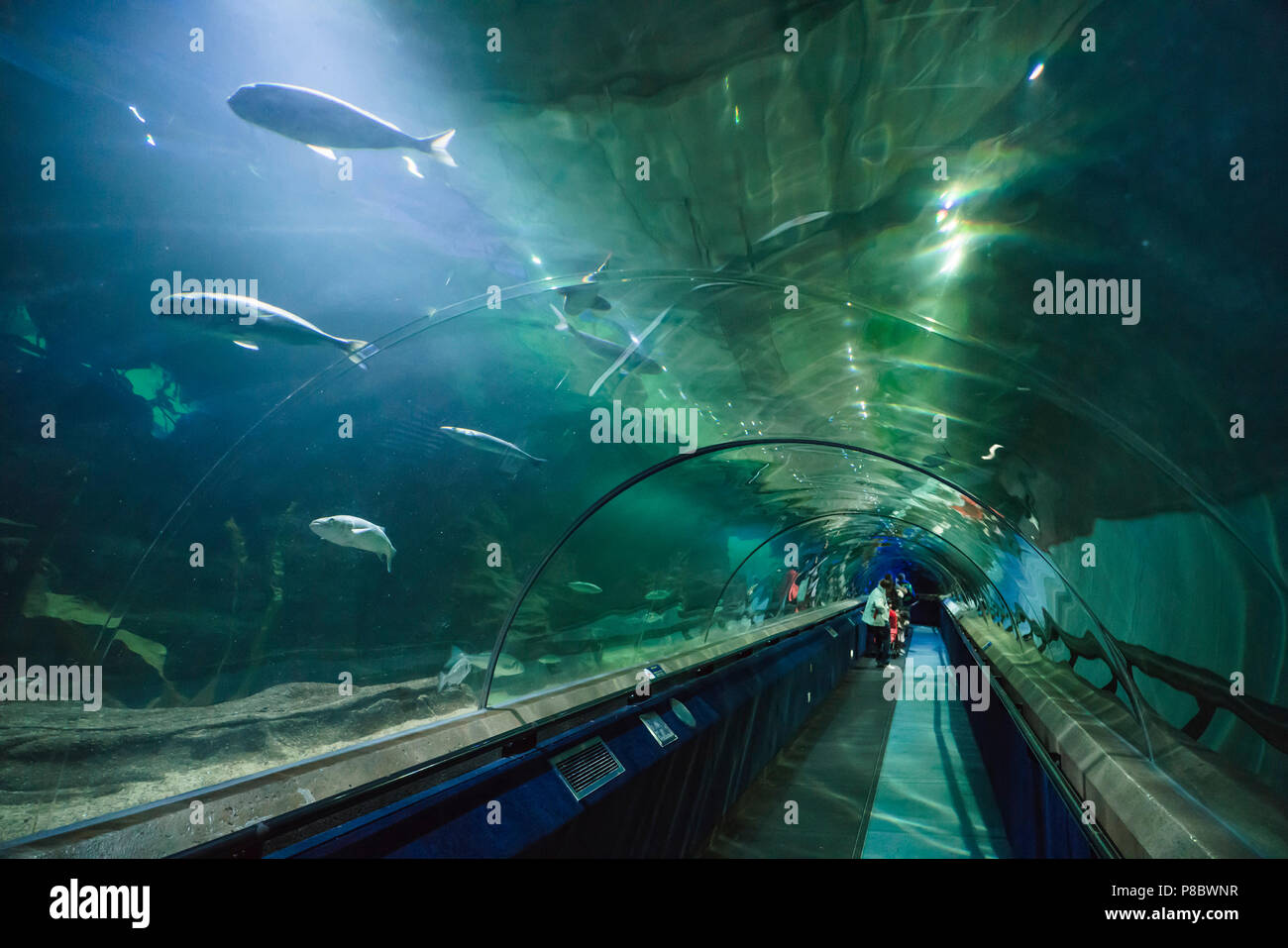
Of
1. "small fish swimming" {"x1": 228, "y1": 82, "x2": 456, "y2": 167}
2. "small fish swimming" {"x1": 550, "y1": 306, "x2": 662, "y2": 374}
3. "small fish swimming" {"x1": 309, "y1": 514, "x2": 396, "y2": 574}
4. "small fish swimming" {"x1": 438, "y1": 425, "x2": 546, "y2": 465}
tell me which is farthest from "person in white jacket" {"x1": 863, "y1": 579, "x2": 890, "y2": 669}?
"small fish swimming" {"x1": 228, "y1": 82, "x2": 456, "y2": 167}

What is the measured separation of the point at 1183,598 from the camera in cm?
427

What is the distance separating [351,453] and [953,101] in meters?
6.44

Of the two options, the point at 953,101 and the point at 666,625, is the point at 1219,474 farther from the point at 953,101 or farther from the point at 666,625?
the point at 666,625

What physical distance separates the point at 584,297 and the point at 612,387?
1.68 m

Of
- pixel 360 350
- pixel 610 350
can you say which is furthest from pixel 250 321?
pixel 610 350

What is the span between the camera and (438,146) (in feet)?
11.9

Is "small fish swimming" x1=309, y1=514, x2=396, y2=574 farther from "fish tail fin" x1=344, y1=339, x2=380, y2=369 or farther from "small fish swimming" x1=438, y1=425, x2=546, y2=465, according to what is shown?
"fish tail fin" x1=344, y1=339, x2=380, y2=369

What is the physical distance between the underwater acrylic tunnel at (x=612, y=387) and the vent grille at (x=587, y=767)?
35 mm

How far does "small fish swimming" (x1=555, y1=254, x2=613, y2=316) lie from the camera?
4859 mm

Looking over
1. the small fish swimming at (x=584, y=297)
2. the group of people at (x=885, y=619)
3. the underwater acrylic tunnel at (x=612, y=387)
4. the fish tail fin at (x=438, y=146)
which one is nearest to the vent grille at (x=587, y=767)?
the underwater acrylic tunnel at (x=612, y=387)

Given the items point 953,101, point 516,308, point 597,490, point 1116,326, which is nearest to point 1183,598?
point 1116,326

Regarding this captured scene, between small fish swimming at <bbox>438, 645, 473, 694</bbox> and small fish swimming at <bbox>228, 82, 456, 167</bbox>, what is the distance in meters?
5.93

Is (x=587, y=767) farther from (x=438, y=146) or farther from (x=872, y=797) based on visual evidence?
(x=872, y=797)

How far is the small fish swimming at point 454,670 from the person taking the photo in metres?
7.99
